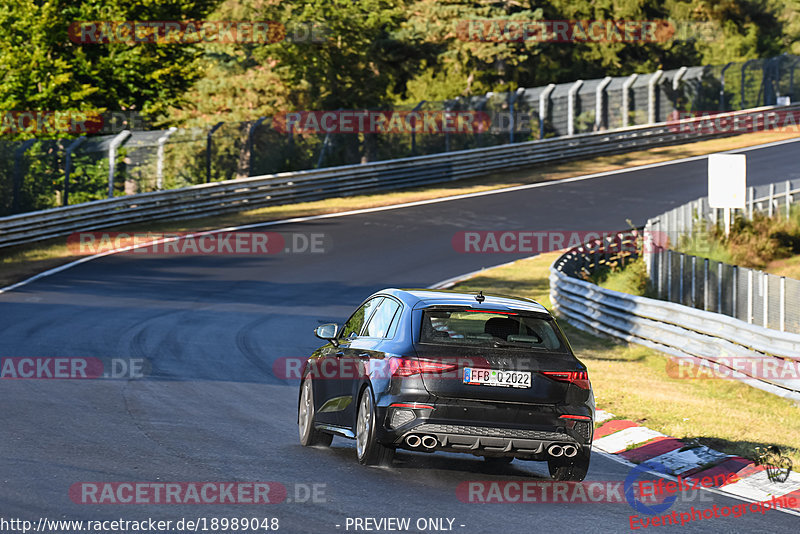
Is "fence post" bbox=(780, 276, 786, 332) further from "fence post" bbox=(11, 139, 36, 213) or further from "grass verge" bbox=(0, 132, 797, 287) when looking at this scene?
"fence post" bbox=(11, 139, 36, 213)

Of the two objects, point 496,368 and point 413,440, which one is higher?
point 496,368

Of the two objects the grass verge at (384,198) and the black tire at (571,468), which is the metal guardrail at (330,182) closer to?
the grass verge at (384,198)

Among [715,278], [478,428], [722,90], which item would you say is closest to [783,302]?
[715,278]

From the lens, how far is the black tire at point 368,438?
345 inches

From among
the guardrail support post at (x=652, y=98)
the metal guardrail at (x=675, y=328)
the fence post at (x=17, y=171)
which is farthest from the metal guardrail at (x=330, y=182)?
the metal guardrail at (x=675, y=328)

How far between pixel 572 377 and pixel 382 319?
70.1 inches

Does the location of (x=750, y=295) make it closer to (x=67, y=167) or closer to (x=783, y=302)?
(x=783, y=302)

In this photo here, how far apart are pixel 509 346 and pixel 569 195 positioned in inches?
1133

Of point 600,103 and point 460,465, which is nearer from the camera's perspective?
point 460,465

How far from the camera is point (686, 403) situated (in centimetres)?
1302

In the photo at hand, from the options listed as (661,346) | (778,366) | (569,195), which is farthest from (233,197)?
(778,366)

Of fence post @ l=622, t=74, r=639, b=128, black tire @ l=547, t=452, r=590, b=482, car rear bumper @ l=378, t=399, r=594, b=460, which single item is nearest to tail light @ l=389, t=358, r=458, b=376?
car rear bumper @ l=378, t=399, r=594, b=460

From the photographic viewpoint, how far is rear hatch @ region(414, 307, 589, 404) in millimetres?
8477

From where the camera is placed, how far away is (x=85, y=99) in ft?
127
